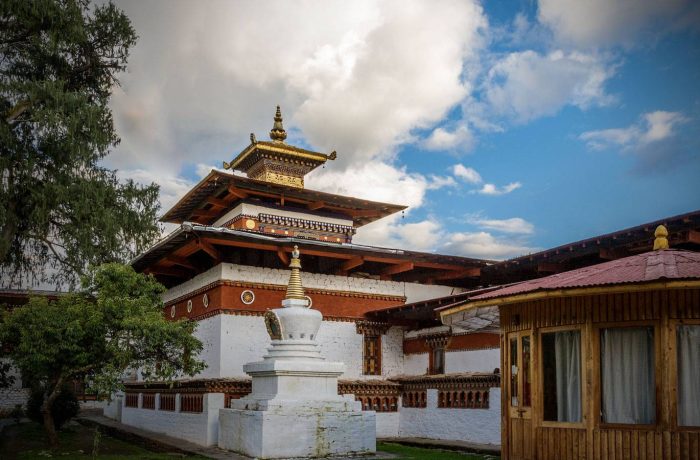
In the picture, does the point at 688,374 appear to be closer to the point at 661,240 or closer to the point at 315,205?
the point at 661,240

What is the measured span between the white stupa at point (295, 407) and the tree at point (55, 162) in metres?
5.17

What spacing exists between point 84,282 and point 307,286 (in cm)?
615

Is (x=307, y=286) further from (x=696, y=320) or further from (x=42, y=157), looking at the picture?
(x=696, y=320)

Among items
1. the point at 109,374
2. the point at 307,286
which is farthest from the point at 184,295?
the point at 109,374

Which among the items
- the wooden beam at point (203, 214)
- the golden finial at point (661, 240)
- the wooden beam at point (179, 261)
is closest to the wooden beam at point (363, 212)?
the wooden beam at point (203, 214)

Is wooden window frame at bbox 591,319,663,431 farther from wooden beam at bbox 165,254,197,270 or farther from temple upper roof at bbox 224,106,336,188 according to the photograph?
temple upper roof at bbox 224,106,336,188

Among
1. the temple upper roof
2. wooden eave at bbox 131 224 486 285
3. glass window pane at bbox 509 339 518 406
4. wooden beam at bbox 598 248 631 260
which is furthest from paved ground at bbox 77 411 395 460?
the temple upper roof

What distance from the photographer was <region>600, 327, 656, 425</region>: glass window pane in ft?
27.1

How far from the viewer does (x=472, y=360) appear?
57.2ft

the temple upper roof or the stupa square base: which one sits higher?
the temple upper roof

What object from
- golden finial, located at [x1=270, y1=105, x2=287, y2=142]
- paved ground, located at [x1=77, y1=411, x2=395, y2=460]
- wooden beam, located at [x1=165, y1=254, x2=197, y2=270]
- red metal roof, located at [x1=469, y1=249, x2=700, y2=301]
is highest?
golden finial, located at [x1=270, y1=105, x2=287, y2=142]

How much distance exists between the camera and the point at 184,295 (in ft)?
69.0

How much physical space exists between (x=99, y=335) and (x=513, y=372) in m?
8.33

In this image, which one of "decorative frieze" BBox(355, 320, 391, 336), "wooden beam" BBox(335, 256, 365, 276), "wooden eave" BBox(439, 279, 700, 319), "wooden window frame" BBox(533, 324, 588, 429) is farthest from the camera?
"decorative frieze" BBox(355, 320, 391, 336)
